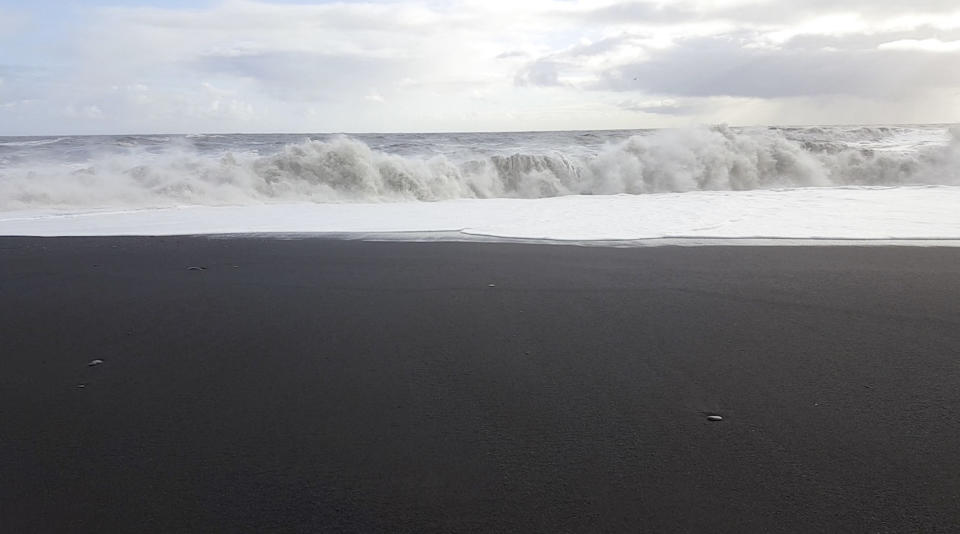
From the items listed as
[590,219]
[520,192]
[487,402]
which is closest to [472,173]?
[520,192]

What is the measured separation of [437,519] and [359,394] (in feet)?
3.65

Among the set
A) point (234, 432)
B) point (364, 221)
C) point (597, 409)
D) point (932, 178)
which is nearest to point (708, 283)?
point (597, 409)

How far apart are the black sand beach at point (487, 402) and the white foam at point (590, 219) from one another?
7.20ft

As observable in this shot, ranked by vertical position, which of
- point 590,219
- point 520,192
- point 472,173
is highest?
point 472,173

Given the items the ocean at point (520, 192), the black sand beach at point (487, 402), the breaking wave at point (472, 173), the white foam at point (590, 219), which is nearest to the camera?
the black sand beach at point (487, 402)

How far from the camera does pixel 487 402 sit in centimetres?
310

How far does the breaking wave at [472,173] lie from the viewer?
48.1 ft

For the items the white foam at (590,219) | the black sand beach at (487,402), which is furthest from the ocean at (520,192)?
the black sand beach at (487,402)

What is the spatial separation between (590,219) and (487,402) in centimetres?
653

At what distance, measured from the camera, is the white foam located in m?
7.86

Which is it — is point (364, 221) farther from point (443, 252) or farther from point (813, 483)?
point (813, 483)

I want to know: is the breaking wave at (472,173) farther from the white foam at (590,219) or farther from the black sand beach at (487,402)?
the black sand beach at (487,402)

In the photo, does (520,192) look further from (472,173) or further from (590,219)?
(590,219)

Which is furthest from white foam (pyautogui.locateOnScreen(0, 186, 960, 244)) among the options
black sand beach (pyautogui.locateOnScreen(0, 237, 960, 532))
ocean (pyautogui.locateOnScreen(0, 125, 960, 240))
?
black sand beach (pyautogui.locateOnScreen(0, 237, 960, 532))
